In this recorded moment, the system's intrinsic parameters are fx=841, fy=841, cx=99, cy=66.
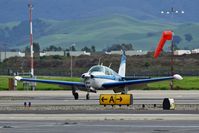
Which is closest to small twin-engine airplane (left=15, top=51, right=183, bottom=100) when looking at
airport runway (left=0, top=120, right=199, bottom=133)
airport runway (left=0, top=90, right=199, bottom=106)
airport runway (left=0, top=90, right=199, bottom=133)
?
airport runway (left=0, top=90, right=199, bottom=106)

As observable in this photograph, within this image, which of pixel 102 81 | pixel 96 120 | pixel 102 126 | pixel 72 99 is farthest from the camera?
pixel 72 99

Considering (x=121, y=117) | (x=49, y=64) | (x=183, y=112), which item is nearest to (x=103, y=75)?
(x=183, y=112)

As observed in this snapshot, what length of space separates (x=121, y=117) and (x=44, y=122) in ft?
13.1

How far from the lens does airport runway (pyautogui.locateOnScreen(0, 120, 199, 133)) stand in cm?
2833

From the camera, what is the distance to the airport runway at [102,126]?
2833cm

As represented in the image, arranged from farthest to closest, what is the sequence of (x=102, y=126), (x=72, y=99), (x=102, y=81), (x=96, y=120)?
(x=72, y=99), (x=102, y=81), (x=96, y=120), (x=102, y=126)

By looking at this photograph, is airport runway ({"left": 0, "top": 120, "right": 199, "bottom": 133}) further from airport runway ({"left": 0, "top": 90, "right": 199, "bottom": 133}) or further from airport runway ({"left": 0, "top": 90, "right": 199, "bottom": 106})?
airport runway ({"left": 0, "top": 90, "right": 199, "bottom": 106})

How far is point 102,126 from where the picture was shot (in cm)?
3030

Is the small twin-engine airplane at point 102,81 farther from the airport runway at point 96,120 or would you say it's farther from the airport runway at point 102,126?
the airport runway at point 102,126

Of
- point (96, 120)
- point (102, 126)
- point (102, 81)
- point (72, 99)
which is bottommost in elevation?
point (102, 126)

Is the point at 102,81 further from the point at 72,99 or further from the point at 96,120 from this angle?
the point at 96,120

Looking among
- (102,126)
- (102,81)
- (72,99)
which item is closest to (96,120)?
(102,126)

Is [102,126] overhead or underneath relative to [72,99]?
underneath

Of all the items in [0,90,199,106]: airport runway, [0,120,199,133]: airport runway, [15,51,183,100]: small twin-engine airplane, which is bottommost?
[0,120,199,133]: airport runway
